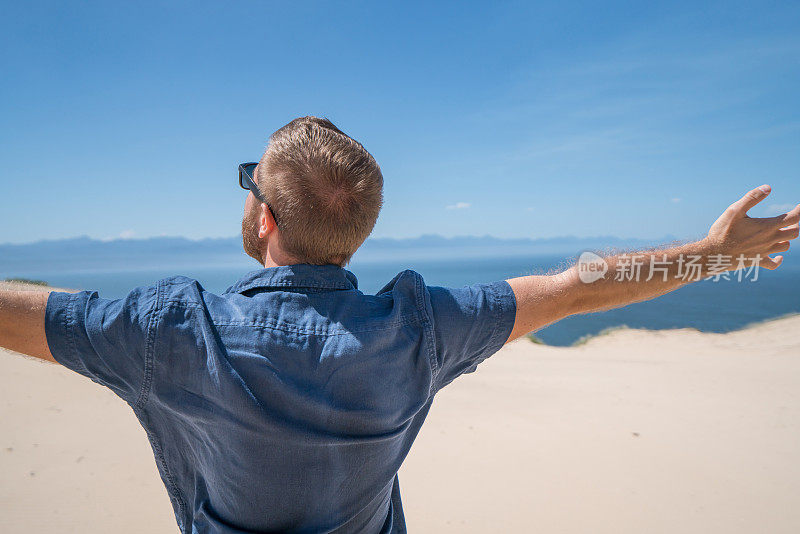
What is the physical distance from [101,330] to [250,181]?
0.55 m

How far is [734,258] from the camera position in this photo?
57.9 inches

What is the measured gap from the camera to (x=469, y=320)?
128 cm

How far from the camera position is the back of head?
47.9 inches

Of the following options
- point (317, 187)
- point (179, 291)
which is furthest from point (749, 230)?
point (179, 291)

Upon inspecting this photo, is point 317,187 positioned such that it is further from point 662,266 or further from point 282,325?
point 662,266

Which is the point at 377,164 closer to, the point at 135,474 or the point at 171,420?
the point at 171,420

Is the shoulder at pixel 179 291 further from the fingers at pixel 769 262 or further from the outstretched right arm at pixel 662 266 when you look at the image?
the fingers at pixel 769 262

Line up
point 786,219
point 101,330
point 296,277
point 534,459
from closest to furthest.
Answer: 1. point 101,330
2. point 296,277
3. point 786,219
4. point 534,459

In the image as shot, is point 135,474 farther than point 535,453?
No

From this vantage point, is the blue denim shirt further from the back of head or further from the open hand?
the open hand

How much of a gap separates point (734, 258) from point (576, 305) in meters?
0.53

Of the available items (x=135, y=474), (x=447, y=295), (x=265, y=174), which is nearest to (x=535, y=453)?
(x=135, y=474)

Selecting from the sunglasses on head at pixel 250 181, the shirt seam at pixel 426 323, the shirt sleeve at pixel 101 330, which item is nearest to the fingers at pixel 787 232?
the shirt seam at pixel 426 323

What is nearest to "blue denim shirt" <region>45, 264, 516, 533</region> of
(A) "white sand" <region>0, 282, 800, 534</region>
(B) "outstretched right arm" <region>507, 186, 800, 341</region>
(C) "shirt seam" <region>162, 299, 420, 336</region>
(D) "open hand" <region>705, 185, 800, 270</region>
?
(C) "shirt seam" <region>162, 299, 420, 336</region>
